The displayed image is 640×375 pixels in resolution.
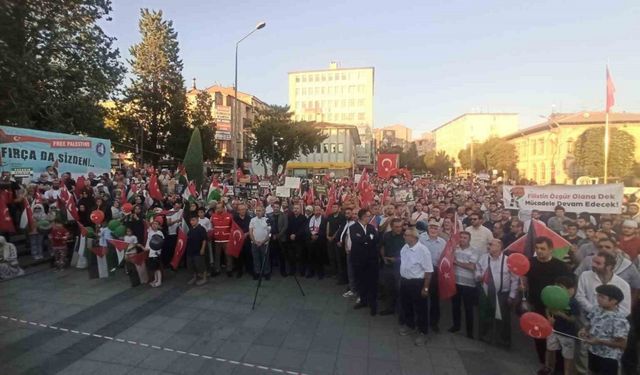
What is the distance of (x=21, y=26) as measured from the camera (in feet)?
56.1

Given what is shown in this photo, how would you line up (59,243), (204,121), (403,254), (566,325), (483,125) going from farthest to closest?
1. (483,125)
2. (204,121)
3. (59,243)
4. (403,254)
5. (566,325)

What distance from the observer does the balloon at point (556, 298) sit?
4.36 meters

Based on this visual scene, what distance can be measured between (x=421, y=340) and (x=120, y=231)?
6.88 metres

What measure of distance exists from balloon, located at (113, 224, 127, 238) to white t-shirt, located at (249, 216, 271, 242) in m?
2.89

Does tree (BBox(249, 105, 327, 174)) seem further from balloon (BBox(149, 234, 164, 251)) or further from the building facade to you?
balloon (BBox(149, 234, 164, 251))

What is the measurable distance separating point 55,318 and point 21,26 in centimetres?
1702

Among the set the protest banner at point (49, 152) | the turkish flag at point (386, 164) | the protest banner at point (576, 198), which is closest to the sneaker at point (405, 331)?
the protest banner at point (576, 198)

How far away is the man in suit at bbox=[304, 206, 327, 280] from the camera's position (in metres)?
8.99

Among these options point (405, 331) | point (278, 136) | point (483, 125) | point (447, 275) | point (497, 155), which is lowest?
point (405, 331)

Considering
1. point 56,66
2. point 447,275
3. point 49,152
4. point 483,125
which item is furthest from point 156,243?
point 483,125

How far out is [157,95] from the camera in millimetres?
36438

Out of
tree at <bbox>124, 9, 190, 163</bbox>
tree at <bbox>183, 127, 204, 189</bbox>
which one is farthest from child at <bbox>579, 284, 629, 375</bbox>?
tree at <bbox>124, 9, 190, 163</bbox>

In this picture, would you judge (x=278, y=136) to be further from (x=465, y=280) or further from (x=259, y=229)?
(x=465, y=280)

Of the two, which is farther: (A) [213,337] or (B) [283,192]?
(B) [283,192]
